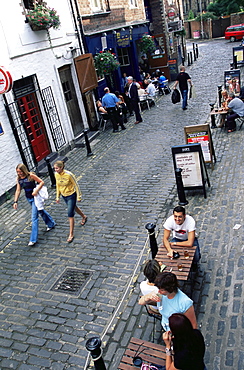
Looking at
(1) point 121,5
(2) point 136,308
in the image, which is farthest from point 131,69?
(2) point 136,308

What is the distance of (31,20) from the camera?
35.5ft

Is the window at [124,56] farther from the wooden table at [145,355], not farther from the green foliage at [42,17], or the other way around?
the wooden table at [145,355]

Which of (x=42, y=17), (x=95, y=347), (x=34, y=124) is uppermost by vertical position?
(x=42, y=17)

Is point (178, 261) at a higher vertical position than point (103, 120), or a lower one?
higher

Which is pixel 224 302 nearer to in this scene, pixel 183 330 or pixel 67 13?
pixel 183 330

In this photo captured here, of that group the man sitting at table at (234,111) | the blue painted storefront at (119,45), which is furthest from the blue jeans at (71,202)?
the blue painted storefront at (119,45)

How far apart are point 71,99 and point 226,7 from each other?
4239 centimetres

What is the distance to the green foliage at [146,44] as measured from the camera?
67.4 ft

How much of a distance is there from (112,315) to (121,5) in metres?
17.3

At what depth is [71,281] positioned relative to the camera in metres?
5.96

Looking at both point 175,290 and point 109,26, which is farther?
point 109,26

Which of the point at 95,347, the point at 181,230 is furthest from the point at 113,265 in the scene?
the point at 95,347

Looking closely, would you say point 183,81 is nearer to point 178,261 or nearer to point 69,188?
point 69,188

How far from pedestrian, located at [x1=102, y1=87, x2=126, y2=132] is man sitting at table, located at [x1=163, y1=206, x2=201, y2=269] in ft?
31.2
